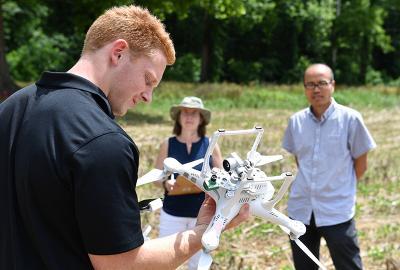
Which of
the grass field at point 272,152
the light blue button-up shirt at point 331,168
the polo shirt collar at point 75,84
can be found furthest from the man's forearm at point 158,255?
the grass field at point 272,152

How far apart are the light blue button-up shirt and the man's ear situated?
2926mm

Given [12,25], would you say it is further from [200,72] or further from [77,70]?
[77,70]

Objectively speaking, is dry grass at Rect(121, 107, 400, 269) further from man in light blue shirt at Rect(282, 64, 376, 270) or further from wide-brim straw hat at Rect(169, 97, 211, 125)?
wide-brim straw hat at Rect(169, 97, 211, 125)

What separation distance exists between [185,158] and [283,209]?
286cm

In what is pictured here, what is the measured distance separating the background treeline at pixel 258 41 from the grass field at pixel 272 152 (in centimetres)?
1212

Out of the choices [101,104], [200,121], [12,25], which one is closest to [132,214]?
[101,104]

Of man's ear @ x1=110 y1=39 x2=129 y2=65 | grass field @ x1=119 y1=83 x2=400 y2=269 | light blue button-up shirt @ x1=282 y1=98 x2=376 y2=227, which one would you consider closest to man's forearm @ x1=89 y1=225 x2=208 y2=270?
man's ear @ x1=110 y1=39 x2=129 y2=65

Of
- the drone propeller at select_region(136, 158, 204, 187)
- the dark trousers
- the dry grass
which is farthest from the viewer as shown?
the dry grass

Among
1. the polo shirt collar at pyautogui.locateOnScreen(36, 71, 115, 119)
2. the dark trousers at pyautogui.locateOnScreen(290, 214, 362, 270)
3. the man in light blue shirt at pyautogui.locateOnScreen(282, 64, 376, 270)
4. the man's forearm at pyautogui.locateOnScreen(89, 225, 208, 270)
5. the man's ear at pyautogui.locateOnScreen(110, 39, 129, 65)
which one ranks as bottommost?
the dark trousers at pyautogui.locateOnScreen(290, 214, 362, 270)

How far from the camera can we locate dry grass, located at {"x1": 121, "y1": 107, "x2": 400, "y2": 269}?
229 inches

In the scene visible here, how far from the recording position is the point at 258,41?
43.8 meters

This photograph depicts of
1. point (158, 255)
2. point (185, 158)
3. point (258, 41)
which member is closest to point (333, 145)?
point (185, 158)

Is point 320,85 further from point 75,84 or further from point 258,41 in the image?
point 258,41

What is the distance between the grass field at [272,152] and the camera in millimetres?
5953
